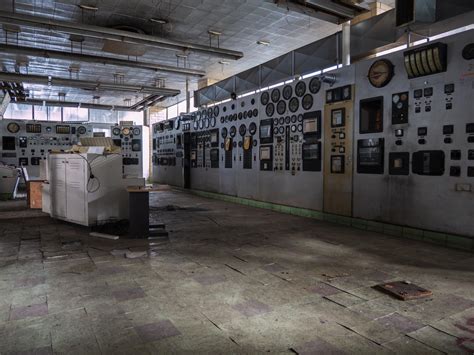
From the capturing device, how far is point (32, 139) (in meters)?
12.9

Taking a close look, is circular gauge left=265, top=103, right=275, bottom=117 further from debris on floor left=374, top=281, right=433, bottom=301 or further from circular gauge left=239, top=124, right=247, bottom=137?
debris on floor left=374, top=281, right=433, bottom=301

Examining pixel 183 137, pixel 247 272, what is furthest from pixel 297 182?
pixel 183 137

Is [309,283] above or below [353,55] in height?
below

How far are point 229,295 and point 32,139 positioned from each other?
12.9 meters

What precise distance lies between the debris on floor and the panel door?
9.31ft

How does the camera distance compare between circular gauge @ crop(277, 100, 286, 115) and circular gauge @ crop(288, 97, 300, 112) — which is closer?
circular gauge @ crop(288, 97, 300, 112)

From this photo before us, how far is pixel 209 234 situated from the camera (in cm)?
513

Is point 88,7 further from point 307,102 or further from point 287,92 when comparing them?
point 307,102

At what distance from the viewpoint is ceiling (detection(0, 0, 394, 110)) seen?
271 inches

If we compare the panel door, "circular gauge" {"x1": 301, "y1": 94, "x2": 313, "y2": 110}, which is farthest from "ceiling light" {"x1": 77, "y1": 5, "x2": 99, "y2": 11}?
the panel door

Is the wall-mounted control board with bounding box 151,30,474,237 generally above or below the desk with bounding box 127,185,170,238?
above

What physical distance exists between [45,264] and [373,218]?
14.8 ft

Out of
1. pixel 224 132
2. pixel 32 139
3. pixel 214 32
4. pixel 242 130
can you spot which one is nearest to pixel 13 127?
pixel 32 139

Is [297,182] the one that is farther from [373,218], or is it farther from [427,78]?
[427,78]
